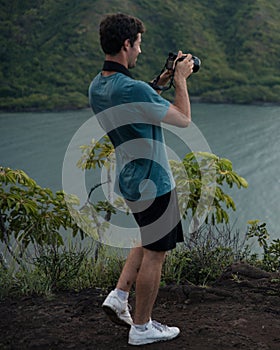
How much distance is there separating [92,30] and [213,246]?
40.5 feet

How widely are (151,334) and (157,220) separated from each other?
418mm

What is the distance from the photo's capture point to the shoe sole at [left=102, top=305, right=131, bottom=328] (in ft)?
6.84

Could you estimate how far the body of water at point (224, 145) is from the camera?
7.55 m

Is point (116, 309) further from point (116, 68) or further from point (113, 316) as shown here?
point (116, 68)

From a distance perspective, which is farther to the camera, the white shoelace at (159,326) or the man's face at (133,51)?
the white shoelace at (159,326)

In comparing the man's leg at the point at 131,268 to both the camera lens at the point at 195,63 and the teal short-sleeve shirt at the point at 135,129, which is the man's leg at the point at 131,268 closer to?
the teal short-sleeve shirt at the point at 135,129

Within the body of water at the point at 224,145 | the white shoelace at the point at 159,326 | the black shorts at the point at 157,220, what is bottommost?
the body of water at the point at 224,145

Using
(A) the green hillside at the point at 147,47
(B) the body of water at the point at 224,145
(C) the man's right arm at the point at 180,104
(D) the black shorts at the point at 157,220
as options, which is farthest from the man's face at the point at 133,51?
(A) the green hillside at the point at 147,47

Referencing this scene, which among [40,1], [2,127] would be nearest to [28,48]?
[40,1]

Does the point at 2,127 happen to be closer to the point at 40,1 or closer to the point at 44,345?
the point at 40,1

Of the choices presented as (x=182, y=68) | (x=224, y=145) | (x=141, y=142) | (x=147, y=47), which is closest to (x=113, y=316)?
(x=141, y=142)

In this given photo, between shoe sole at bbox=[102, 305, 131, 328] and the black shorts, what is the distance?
0.27 metres

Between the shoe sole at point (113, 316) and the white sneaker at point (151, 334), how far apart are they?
5 cm

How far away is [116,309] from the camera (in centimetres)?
209
